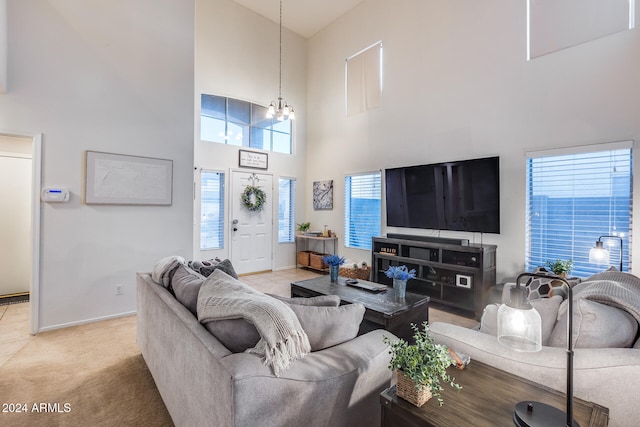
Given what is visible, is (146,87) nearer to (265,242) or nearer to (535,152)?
(265,242)

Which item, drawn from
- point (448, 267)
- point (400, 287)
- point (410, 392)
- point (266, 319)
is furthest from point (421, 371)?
point (448, 267)

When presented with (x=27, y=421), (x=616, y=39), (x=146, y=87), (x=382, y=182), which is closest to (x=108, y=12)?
(x=146, y=87)

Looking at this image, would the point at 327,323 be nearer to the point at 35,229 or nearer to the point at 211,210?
the point at 35,229

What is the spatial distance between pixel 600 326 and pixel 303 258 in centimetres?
508

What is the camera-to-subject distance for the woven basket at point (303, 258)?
19.8ft

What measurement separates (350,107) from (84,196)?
14.3 ft

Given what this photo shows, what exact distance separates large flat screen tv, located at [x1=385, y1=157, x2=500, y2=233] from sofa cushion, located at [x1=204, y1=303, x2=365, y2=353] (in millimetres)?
2990

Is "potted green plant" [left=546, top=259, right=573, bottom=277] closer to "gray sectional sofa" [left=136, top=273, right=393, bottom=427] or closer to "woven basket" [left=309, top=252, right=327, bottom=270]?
"gray sectional sofa" [left=136, top=273, right=393, bottom=427]

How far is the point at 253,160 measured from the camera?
5.69 meters

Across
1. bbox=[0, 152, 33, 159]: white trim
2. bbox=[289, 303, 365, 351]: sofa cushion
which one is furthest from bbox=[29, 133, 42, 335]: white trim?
bbox=[289, 303, 365, 351]: sofa cushion

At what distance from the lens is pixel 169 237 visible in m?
3.82

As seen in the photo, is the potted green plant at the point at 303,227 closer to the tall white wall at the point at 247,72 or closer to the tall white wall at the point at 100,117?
the tall white wall at the point at 247,72

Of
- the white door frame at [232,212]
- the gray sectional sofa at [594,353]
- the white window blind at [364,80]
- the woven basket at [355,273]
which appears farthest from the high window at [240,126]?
the gray sectional sofa at [594,353]

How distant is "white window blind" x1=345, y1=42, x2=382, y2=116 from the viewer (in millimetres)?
5168
